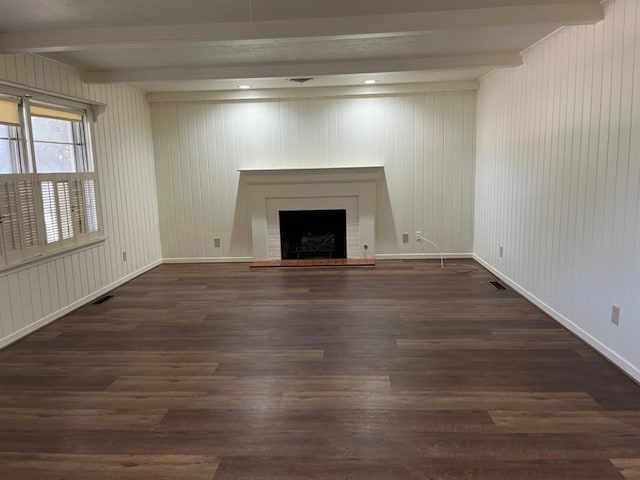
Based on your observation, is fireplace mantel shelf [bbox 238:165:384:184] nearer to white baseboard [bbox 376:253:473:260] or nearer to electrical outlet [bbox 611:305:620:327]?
white baseboard [bbox 376:253:473:260]

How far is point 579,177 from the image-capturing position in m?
3.22

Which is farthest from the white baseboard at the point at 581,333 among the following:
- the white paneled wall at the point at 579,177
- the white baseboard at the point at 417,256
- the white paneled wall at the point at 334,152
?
the white paneled wall at the point at 334,152

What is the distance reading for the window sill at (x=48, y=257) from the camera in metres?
3.38

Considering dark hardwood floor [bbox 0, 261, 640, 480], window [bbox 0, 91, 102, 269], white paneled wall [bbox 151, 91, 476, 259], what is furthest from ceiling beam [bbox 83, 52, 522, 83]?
dark hardwood floor [bbox 0, 261, 640, 480]

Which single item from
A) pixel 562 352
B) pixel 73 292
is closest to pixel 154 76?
pixel 73 292

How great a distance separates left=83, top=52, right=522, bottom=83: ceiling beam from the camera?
425cm

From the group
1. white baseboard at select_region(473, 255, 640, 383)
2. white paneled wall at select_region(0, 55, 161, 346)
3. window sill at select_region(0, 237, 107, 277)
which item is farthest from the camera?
white paneled wall at select_region(0, 55, 161, 346)

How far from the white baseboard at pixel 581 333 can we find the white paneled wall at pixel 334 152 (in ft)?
5.25

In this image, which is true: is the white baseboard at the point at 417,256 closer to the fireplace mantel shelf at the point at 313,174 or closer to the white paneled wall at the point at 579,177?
the fireplace mantel shelf at the point at 313,174

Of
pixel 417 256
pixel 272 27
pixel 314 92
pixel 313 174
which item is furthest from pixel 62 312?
pixel 417 256

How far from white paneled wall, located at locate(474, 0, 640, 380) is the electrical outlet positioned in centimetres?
4

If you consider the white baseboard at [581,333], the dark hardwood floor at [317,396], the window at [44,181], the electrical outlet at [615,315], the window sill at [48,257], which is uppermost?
the window at [44,181]

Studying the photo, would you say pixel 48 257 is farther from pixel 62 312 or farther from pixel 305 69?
pixel 305 69

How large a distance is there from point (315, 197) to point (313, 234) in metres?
0.59
